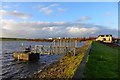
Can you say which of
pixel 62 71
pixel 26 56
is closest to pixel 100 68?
pixel 62 71

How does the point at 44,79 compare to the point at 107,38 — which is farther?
the point at 107,38

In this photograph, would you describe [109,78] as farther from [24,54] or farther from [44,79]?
[24,54]

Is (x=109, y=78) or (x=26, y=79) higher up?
(x=109, y=78)

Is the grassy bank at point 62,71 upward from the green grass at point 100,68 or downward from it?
downward

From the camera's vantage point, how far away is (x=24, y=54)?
52.3 metres

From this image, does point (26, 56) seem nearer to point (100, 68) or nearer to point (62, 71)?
point (62, 71)

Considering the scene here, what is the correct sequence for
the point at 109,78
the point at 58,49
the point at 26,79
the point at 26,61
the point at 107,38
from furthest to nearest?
the point at 107,38 < the point at 58,49 < the point at 26,61 < the point at 26,79 < the point at 109,78

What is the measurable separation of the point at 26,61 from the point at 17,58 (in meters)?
4.21

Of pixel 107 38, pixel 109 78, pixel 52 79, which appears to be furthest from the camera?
pixel 107 38

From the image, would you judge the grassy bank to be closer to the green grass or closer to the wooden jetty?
the green grass

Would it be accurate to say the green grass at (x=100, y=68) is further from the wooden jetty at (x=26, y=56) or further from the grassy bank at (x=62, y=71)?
the wooden jetty at (x=26, y=56)

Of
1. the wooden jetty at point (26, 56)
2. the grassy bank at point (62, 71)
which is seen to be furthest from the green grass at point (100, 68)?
the wooden jetty at point (26, 56)

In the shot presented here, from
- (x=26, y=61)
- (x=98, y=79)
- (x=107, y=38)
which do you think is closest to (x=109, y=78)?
(x=98, y=79)

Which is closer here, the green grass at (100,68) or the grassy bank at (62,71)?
the green grass at (100,68)
